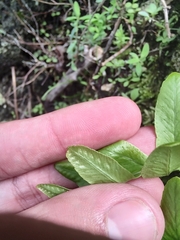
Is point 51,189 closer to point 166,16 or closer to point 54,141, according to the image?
point 54,141

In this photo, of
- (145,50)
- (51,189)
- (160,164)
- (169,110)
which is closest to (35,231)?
(51,189)

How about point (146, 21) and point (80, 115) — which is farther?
point (146, 21)

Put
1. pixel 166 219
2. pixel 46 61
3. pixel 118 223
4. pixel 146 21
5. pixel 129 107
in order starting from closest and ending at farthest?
pixel 118 223
pixel 166 219
pixel 129 107
pixel 146 21
pixel 46 61

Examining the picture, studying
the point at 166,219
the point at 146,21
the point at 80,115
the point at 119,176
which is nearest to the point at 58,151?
the point at 80,115

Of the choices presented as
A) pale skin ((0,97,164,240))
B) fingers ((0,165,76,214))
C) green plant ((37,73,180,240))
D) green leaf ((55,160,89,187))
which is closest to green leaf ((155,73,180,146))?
green plant ((37,73,180,240))

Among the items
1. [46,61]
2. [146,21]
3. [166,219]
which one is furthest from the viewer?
[46,61]

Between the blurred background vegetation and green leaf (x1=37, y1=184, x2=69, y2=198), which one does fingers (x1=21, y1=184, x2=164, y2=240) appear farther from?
the blurred background vegetation

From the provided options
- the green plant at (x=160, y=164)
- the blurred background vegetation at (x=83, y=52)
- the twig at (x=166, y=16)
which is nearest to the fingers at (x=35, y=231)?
the green plant at (x=160, y=164)

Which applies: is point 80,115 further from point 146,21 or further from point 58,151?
point 146,21

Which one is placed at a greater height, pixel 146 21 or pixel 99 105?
pixel 146 21
